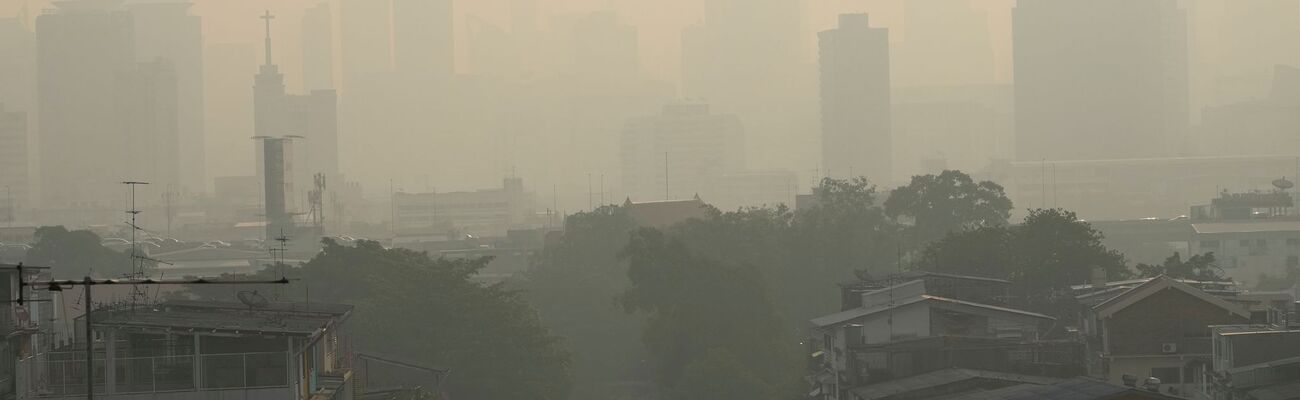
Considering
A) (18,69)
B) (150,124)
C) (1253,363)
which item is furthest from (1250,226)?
(18,69)

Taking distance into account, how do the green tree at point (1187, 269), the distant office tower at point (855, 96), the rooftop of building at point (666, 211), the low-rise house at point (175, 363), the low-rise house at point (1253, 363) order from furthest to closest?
the distant office tower at point (855, 96)
the rooftop of building at point (666, 211)
the green tree at point (1187, 269)
the low-rise house at point (1253, 363)
the low-rise house at point (175, 363)

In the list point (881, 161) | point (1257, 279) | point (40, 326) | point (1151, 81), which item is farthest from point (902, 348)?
point (1151, 81)

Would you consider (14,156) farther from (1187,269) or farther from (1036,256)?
(1187,269)

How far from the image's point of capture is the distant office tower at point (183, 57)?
124 metres

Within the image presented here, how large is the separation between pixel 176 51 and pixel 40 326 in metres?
125

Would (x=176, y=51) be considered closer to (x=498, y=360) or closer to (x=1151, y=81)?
(x=1151, y=81)

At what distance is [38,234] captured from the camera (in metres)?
47.9

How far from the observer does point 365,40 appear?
5620 inches

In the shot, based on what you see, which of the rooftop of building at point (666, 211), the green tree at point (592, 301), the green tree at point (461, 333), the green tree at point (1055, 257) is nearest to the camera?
the green tree at point (461, 333)

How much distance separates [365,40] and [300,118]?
80.6 feet

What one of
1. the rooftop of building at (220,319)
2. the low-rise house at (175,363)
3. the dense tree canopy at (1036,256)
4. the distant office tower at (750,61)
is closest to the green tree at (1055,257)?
the dense tree canopy at (1036,256)

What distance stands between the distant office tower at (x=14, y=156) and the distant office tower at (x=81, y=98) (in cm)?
299

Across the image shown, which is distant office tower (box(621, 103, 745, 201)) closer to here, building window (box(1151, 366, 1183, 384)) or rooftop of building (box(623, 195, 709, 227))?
rooftop of building (box(623, 195, 709, 227))

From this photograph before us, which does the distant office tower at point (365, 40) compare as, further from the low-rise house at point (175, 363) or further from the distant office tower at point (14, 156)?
the low-rise house at point (175, 363)
